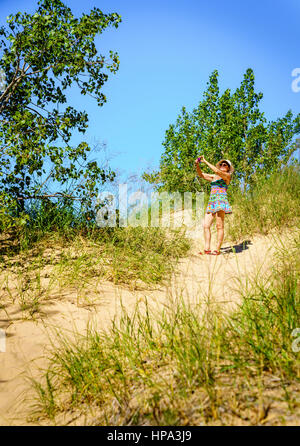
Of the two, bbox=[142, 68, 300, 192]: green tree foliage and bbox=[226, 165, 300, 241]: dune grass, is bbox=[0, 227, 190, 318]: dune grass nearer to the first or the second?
bbox=[226, 165, 300, 241]: dune grass

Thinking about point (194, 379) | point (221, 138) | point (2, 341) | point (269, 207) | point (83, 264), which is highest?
point (221, 138)

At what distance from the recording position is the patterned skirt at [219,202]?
5.82 m

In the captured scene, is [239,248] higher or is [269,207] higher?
[269,207]

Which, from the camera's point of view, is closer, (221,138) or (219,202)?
(219,202)

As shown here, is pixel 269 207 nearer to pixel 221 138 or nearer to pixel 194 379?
pixel 194 379

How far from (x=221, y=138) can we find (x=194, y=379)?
13.7 m

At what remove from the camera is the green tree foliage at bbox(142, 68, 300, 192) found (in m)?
13.7

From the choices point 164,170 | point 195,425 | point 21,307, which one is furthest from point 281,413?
point 164,170

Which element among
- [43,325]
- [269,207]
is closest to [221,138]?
[269,207]

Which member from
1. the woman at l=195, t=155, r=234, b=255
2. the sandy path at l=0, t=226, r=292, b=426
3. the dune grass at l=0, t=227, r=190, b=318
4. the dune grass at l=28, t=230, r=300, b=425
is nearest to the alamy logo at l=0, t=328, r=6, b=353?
the sandy path at l=0, t=226, r=292, b=426

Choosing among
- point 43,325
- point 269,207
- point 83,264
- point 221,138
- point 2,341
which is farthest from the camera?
point 221,138

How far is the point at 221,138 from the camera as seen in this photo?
14.3 metres

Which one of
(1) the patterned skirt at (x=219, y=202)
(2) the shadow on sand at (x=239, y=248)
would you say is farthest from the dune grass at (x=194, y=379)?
(2) the shadow on sand at (x=239, y=248)

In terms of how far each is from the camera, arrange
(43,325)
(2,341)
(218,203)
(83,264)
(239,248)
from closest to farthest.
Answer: (2,341) → (43,325) → (83,264) → (218,203) → (239,248)
